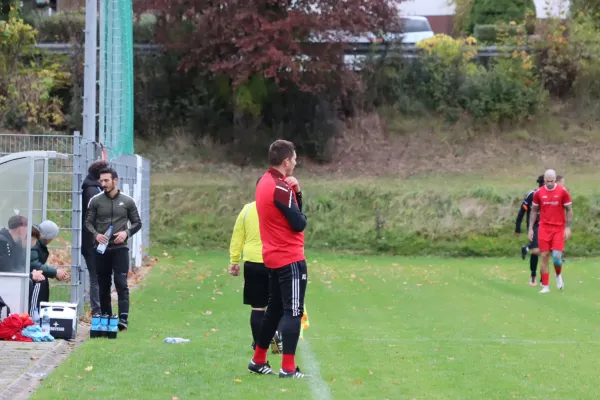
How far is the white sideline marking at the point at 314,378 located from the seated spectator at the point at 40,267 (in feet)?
10.6

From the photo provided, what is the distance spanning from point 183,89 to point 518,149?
12486 millimetres

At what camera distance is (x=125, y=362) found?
938 centimetres

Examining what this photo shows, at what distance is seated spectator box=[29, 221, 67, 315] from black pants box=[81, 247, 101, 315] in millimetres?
538

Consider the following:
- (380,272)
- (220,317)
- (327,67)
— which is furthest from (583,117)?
(220,317)

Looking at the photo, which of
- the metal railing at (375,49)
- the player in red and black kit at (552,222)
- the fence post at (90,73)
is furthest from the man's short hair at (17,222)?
the metal railing at (375,49)

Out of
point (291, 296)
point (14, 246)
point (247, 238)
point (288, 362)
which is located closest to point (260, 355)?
point (288, 362)

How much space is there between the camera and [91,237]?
12.9 m

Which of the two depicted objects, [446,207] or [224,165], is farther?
[224,165]

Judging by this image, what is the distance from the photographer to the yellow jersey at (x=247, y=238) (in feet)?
32.6

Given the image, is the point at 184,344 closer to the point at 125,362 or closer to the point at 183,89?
the point at 125,362

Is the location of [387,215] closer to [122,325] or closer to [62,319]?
[122,325]

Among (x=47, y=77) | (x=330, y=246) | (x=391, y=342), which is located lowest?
(x=330, y=246)

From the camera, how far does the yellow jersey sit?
9.94m

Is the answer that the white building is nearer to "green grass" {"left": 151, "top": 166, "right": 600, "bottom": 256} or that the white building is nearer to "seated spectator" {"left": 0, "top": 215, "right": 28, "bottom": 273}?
"green grass" {"left": 151, "top": 166, "right": 600, "bottom": 256}
